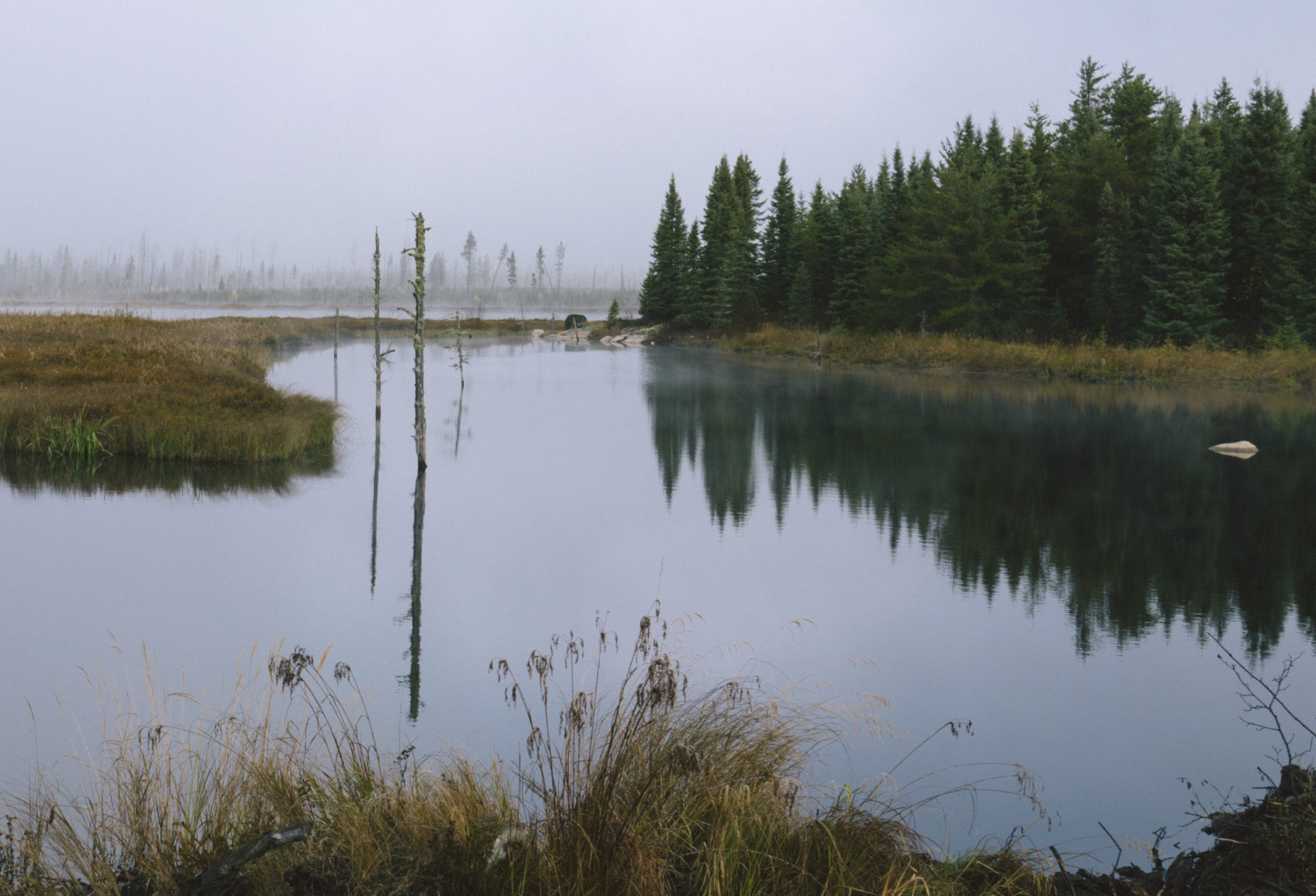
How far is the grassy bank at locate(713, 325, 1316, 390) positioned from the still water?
15.1 m

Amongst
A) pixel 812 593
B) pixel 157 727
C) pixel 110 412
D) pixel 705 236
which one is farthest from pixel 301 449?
pixel 705 236

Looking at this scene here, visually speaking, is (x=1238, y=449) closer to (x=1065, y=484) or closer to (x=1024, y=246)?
(x=1065, y=484)

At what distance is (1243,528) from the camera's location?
53.5ft

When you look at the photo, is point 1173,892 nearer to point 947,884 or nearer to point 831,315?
point 947,884

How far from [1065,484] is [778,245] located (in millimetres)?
56132

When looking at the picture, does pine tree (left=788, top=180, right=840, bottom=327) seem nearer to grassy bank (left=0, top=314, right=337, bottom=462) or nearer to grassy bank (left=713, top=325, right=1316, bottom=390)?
grassy bank (left=713, top=325, right=1316, bottom=390)

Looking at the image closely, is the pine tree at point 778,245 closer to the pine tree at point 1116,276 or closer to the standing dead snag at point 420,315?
the pine tree at point 1116,276

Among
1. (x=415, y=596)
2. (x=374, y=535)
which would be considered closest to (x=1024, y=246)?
(x=374, y=535)

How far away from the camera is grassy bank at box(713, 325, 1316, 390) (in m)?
40.2

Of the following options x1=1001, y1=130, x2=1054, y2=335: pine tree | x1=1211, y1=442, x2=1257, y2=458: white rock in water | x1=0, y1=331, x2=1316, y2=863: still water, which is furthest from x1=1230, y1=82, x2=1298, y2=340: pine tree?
x1=1211, y1=442, x2=1257, y2=458: white rock in water

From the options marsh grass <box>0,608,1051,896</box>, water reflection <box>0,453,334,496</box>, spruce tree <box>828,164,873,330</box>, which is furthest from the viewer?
spruce tree <box>828,164,873,330</box>

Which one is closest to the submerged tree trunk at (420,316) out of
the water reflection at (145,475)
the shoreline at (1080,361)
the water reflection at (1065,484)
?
the water reflection at (145,475)

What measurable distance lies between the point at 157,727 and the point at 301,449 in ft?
57.2

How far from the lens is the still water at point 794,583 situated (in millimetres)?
8203
